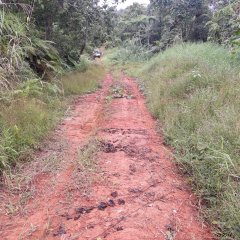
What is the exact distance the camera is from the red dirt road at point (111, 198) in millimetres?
2934

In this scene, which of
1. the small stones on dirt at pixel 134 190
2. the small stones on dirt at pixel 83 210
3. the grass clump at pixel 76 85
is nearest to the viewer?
the small stones on dirt at pixel 83 210

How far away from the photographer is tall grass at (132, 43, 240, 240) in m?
3.27

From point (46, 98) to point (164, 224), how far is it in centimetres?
528

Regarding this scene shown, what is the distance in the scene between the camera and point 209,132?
14.9 ft

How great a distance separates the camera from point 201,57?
948cm

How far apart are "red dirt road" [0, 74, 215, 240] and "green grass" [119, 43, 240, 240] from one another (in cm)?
20

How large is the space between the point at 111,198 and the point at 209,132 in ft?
6.17

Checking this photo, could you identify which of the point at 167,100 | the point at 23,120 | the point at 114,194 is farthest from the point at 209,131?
the point at 23,120

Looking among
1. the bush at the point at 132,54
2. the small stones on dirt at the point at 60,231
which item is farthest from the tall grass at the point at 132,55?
the small stones on dirt at the point at 60,231

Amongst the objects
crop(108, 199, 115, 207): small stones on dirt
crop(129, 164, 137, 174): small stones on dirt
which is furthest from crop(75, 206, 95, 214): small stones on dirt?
crop(129, 164, 137, 174): small stones on dirt

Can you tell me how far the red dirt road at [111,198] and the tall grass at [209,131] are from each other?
0.20 metres

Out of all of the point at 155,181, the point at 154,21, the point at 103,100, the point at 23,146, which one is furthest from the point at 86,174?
the point at 154,21

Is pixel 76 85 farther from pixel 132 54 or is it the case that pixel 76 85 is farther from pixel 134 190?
pixel 132 54

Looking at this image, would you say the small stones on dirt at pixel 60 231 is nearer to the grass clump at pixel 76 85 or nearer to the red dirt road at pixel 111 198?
the red dirt road at pixel 111 198
